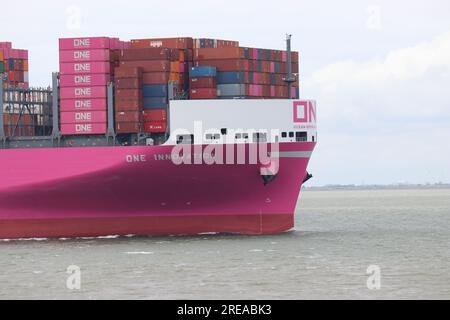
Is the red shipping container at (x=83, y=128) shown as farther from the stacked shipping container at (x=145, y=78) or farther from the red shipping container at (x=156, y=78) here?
the red shipping container at (x=156, y=78)

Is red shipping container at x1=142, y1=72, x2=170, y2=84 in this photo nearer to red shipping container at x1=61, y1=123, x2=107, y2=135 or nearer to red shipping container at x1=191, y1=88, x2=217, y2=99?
red shipping container at x1=191, y1=88, x2=217, y2=99

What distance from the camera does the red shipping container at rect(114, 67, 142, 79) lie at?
52.8 metres

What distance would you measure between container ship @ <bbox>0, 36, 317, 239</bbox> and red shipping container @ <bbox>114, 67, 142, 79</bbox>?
0.07m

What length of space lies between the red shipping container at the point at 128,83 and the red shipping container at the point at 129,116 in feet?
4.11

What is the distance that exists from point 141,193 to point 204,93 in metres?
6.22

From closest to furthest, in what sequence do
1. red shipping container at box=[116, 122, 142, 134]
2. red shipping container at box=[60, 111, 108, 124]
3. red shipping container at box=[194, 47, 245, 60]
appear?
red shipping container at box=[116, 122, 142, 134] < red shipping container at box=[60, 111, 108, 124] < red shipping container at box=[194, 47, 245, 60]

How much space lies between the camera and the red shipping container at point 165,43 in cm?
5562

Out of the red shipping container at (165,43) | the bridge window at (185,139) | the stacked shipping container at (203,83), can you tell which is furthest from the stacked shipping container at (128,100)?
the red shipping container at (165,43)

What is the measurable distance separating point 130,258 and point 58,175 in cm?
947

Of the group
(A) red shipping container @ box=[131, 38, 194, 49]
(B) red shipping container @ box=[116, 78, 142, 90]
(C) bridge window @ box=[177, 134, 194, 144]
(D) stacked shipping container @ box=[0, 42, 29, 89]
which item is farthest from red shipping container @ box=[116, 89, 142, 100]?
(D) stacked shipping container @ box=[0, 42, 29, 89]

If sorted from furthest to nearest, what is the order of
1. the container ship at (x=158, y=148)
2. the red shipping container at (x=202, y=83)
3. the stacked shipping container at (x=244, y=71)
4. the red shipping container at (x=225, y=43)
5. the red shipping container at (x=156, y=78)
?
1. the red shipping container at (x=225, y=43)
2. the stacked shipping container at (x=244, y=71)
3. the red shipping container at (x=202, y=83)
4. the red shipping container at (x=156, y=78)
5. the container ship at (x=158, y=148)

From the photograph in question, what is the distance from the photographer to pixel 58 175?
5266 cm

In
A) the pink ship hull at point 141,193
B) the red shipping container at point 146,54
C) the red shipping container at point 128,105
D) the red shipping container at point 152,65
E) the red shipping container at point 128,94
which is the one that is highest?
the red shipping container at point 146,54
